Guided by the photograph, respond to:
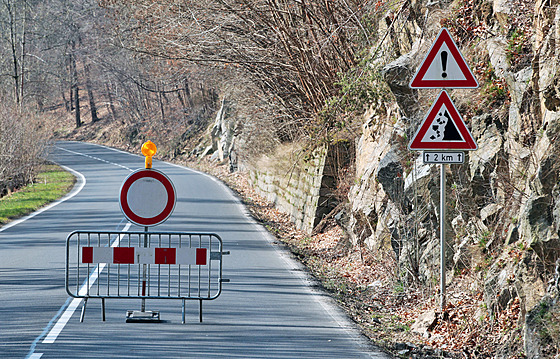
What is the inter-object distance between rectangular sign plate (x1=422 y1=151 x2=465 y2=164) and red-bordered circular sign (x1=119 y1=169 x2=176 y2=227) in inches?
114

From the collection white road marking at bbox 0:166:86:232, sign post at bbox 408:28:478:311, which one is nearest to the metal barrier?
sign post at bbox 408:28:478:311

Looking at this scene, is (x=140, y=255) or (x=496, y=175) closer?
(x=140, y=255)

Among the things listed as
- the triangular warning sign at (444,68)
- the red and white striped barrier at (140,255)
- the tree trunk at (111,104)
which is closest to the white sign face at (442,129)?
the triangular warning sign at (444,68)

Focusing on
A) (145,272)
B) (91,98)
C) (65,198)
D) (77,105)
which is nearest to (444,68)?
(145,272)

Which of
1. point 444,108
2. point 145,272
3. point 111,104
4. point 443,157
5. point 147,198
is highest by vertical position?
point 111,104

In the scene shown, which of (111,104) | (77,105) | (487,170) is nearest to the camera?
(487,170)

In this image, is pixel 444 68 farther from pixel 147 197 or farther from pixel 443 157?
pixel 147 197

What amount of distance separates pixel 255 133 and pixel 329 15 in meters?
8.85

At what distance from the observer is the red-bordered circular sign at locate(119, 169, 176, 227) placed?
744 centimetres

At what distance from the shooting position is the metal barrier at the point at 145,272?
753 centimetres

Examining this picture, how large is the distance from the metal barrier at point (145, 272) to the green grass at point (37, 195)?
24.7 ft

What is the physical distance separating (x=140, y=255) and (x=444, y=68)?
4.02m

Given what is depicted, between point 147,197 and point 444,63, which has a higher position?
point 444,63

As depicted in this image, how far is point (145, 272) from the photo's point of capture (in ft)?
25.4
